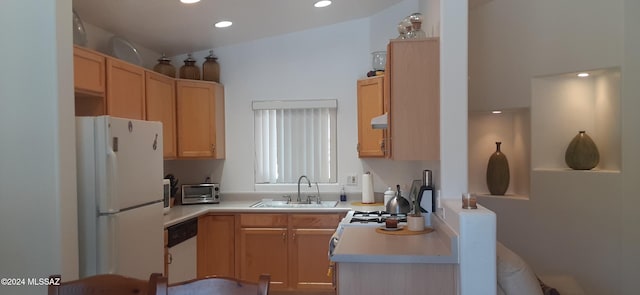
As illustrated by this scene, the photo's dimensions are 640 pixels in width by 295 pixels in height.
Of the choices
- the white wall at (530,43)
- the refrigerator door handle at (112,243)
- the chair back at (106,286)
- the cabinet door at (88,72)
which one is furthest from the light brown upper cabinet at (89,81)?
the white wall at (530,43)

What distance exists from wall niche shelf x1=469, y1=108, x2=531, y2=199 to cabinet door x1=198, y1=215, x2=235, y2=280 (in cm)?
231

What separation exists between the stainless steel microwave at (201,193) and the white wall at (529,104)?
260 cm

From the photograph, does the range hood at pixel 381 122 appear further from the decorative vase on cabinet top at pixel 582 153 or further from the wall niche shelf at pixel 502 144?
the decorative vase on cabinet top at pixel 582 153

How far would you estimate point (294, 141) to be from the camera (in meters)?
4.71

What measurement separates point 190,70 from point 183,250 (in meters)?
1.88

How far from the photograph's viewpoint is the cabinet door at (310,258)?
13.3 feet

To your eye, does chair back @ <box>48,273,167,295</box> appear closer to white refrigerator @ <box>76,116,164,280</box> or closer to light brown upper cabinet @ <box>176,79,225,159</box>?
white refrigerator @ <box>76,116,164,280</box>

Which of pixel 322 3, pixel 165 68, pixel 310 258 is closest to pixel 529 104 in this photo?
pixel 322 3

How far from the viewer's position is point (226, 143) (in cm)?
477

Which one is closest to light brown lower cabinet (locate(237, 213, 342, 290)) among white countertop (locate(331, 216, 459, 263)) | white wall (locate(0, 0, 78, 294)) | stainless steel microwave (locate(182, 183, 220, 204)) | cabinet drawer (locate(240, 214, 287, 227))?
cabinet drawer (locate(240, 214, 287, 227))

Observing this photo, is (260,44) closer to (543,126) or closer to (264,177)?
(264,177)

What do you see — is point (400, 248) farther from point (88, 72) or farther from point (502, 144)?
point (88, 72)

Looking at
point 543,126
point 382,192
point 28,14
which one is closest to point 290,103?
point 382,192

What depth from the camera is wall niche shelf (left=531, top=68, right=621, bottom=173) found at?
3523 millimetres
